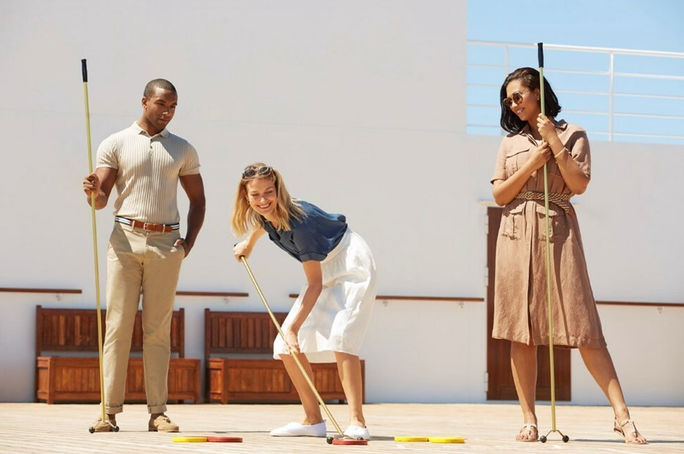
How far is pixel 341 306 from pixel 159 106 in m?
1.07

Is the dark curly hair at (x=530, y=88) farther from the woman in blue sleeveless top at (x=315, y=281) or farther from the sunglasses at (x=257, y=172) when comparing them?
the sunglasses at (x=257, y=172)

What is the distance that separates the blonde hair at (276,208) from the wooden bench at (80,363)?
433 centimetres

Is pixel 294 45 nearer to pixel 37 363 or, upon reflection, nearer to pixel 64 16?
pixel 64 16

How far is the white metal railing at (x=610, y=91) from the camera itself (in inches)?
399

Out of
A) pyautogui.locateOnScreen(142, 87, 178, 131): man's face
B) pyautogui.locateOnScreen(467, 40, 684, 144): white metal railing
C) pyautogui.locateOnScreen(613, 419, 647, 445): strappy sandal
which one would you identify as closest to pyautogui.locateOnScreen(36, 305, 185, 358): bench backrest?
pyautogui.locateOnScreen(467, 40, 684, 144): white metal railing

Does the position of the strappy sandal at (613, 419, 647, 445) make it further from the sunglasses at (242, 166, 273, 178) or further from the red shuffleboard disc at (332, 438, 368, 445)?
the sunglasses at (242, 166, 273, 178)

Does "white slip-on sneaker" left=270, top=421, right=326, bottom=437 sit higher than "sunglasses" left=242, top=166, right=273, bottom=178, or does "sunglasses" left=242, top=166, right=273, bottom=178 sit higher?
"sunglasses" left=242, top=166, right=273, bottom=178

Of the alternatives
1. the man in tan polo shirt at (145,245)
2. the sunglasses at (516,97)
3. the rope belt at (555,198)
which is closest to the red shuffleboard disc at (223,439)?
the man in tan polo shirt at (145,245)

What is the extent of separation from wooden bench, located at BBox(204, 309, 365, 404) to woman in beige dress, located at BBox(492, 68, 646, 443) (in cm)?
462

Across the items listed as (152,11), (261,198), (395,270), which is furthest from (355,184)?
(261,198)

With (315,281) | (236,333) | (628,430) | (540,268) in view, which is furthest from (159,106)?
(236,333)

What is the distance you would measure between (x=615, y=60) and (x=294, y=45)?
294 cm

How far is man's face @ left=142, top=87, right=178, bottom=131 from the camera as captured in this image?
4.70 m

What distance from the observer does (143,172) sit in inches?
186
